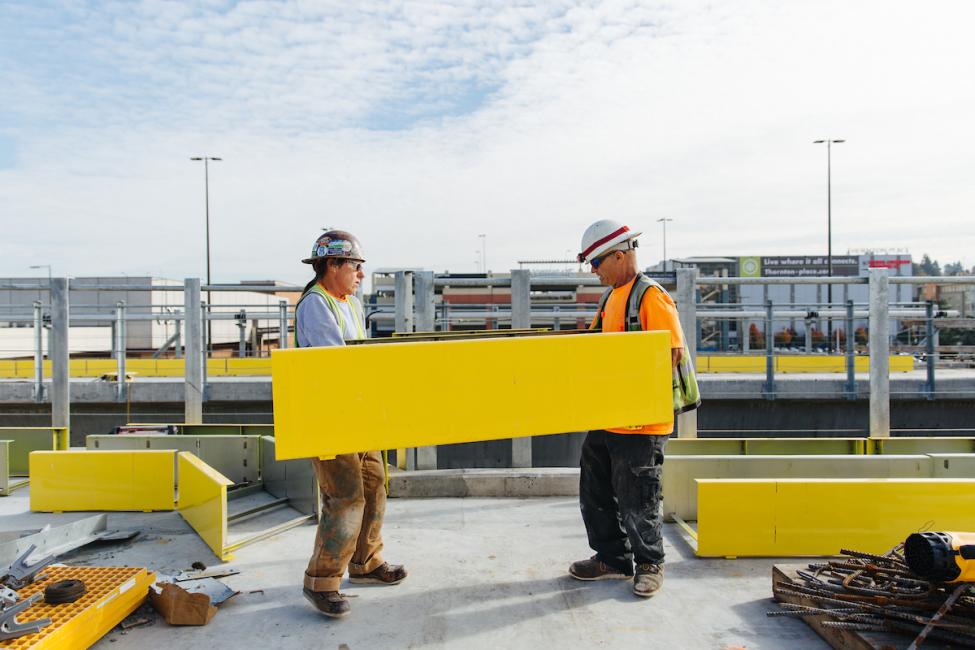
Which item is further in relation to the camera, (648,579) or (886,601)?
(648,579)

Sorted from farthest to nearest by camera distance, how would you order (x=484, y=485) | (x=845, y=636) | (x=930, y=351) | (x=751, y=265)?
(x=751, y=265) → (x=930, y=351) → (x=484, y=485) → (x=845, y=636)

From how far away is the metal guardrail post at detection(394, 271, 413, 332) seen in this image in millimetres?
5949

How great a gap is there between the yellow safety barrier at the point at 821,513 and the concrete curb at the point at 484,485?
5.44 feet

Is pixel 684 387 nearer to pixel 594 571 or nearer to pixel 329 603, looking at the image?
pixel 594 571

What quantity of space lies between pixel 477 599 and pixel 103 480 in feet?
12.0

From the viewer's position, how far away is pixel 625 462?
3709 mm

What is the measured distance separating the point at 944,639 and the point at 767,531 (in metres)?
1.37

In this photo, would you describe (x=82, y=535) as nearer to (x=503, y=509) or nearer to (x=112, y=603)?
(x=112, y=603)

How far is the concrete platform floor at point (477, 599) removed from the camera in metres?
3.17

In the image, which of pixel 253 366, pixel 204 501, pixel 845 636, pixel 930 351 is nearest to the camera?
pixel 845 636

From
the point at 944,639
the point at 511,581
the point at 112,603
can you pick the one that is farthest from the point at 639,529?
the point at 112,603

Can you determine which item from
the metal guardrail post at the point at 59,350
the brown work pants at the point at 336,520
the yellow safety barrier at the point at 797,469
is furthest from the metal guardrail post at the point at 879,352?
the metal guardrail post at the point at 59,350

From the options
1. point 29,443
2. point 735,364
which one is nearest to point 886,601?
point 29,443

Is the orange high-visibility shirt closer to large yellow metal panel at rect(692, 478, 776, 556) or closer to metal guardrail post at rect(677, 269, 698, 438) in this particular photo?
large yellow metal panel at rect(692, 478, 776, 556)
